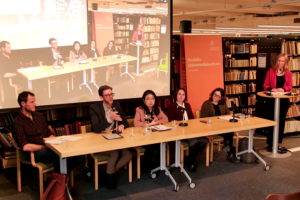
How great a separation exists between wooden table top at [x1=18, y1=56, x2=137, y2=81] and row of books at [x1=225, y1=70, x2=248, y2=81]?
3.02 meters

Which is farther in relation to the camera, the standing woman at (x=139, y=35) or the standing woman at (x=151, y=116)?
the standing woman at (x=139, y=35)

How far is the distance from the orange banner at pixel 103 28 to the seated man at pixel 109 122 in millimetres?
981

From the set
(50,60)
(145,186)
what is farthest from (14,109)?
(145,186)

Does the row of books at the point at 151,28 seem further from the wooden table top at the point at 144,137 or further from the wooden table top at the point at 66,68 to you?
the wooden table top at the point at 144,137

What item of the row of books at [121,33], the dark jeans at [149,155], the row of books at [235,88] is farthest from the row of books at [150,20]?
the row of books at [235,88]

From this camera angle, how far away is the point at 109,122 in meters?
4.23

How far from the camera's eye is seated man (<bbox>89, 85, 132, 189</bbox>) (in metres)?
3.93

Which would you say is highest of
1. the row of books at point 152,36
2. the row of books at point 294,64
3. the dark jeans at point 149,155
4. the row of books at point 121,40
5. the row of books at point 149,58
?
the row of books at point 152,36

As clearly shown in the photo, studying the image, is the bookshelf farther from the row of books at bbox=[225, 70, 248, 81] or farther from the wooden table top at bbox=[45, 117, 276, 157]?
the wooden table top at bbox=[45, 117, 276, 157]

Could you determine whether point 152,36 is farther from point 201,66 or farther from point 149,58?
point 201,66

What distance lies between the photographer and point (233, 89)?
24.7 ft

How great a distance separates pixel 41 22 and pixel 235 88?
477 centimetres

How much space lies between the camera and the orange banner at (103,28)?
4.81 meters

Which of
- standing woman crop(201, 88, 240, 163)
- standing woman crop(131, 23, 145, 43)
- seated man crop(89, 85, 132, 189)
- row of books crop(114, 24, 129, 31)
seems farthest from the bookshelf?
seated man crop(89, 85, 132, 189)
